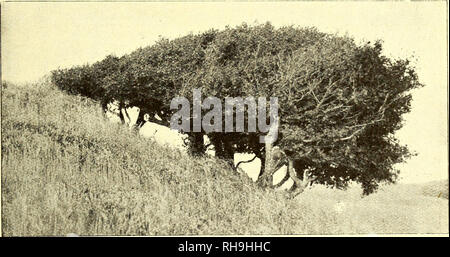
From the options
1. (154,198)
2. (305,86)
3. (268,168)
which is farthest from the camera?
(268,168)

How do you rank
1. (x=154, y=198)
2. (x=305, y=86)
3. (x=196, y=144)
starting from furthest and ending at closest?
1. (x=196, y=144)
2. (x=305, y=86)
3. (x=154, y=198)

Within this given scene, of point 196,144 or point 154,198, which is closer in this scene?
point 154,198

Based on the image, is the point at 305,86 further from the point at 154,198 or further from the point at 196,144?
the point at 154,198

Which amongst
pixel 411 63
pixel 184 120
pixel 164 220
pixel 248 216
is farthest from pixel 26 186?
pixel 411 63

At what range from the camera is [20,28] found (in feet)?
43.3

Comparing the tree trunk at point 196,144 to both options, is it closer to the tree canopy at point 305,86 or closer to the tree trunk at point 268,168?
the tree canopy at point 305,86

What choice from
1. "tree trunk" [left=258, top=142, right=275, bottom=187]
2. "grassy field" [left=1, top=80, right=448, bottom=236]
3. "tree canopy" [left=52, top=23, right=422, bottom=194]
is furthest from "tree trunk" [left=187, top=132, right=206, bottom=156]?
"tree trunk" [left=258, top=142, right=275, bottom=187]

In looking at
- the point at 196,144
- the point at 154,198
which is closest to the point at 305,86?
the point at 196,144

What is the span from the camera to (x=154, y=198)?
12.4 metres

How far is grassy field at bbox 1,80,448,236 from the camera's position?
11.8 m

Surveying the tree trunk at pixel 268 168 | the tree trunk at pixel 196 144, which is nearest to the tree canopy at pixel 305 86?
the tree trunk at pixel 196 144

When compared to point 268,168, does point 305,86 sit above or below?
above

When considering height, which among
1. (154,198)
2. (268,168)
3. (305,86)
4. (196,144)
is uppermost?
(305,86)

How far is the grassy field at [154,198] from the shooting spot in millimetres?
11844
